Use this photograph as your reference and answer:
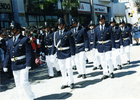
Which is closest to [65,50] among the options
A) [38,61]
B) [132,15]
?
[38,61]

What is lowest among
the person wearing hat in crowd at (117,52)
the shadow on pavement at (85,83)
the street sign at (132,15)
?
the shadow on pavement at (85,83)

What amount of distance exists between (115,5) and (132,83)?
3709 cm

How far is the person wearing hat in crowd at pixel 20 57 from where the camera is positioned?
4754 mm

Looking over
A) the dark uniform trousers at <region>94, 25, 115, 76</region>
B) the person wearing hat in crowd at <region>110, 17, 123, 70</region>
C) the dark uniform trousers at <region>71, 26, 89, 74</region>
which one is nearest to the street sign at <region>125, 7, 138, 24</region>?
the person wearing hat in crowd at <region>110, 17, 123, 70</region>

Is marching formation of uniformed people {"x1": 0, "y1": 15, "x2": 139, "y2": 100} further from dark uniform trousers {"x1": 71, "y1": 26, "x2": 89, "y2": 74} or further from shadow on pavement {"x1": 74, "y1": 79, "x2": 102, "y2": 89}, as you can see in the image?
shadow on pavement {"x1": 74, "y1": 79, "x2": 102, "y2": 89}

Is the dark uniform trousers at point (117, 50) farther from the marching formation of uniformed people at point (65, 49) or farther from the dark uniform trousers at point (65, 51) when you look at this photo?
the dark uniform trousers at point (65, 51)

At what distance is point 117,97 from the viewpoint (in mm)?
4914

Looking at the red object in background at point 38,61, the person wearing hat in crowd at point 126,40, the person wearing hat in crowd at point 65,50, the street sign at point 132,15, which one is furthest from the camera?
the street sign at point 132,15

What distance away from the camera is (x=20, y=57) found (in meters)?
4.87

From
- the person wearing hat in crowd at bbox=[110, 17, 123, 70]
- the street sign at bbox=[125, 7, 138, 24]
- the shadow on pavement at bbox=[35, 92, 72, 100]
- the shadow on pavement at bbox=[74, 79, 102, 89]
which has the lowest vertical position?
the shadow on pavement at bbox=[35, 92, 72, 100]

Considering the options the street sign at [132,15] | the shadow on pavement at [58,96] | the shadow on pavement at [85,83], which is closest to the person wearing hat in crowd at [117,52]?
the shadow on pavement at [85,83]

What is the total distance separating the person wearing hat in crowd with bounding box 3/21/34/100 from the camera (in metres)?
4.75

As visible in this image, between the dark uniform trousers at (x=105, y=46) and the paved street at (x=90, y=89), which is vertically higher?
the dark uniform trousers at (x=105, y=46)

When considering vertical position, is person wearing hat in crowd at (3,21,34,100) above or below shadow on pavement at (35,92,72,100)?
above
